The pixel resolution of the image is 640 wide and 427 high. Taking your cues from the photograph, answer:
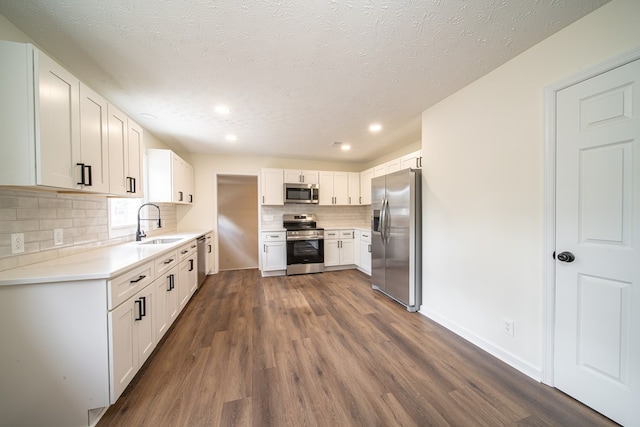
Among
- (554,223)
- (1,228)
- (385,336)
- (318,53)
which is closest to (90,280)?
(1,228)

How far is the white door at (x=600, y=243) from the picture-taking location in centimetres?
123

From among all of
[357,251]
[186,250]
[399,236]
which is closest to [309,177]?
[357,251]

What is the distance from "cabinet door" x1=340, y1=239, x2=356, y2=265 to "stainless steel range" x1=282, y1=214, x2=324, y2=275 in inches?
17.9

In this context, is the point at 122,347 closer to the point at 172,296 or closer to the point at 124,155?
the point at 172,296

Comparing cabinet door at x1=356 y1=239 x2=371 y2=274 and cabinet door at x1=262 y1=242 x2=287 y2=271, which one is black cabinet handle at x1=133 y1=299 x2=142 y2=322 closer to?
cabinet door at x1=262 y1=242 x2=287 y2=271

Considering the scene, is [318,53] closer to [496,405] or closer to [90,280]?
[90,280]

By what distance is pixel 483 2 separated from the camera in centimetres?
126

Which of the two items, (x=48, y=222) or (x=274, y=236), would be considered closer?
(x=48, y=222)

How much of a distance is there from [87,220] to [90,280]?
1183 mm

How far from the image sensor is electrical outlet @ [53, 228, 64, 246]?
1.71 meters

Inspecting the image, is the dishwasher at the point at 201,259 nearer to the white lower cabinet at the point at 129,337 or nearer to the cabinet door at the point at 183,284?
the cabinet door at the point at 183,284

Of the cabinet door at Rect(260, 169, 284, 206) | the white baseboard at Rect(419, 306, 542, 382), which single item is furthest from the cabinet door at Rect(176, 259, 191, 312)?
the white baseboard at Rect(419, 306, 542, 382)

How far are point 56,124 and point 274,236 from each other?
3.18 metres

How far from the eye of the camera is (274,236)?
4277mm
